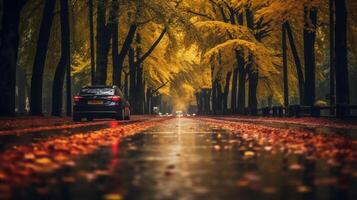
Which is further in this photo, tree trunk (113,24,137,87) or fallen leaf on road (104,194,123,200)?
tree trunk (113,24,137,87)

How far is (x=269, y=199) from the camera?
5391 mm

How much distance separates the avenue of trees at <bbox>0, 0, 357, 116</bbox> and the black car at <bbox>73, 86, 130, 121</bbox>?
2.98 m

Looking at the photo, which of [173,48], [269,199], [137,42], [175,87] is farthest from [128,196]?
[175,87]

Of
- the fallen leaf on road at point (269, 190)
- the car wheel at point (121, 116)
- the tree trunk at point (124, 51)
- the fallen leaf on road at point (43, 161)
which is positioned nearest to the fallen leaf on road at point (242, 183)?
the fallen leaf on road at point (269, 190)

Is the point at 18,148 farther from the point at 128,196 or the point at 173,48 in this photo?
the point at 173,48

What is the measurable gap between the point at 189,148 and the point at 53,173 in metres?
4.27

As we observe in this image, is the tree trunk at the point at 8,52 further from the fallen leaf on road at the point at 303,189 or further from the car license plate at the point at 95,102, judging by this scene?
the fallen leaf on road at the point at 303,189

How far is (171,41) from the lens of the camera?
42969mm

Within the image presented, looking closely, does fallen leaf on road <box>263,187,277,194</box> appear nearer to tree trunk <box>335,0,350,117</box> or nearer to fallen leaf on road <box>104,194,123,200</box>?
fallen leaf on road <box>104,194,123,200</box>

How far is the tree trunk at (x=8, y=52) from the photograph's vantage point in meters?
25.2

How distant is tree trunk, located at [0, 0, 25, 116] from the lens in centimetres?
2525

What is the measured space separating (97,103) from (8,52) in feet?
16.1

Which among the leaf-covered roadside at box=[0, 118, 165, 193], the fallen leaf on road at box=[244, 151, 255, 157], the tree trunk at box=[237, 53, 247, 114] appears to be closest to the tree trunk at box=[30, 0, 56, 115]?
the tree trunk at box=[237, 53, 247, 114]

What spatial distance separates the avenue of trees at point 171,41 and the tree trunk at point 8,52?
0.13 ft
